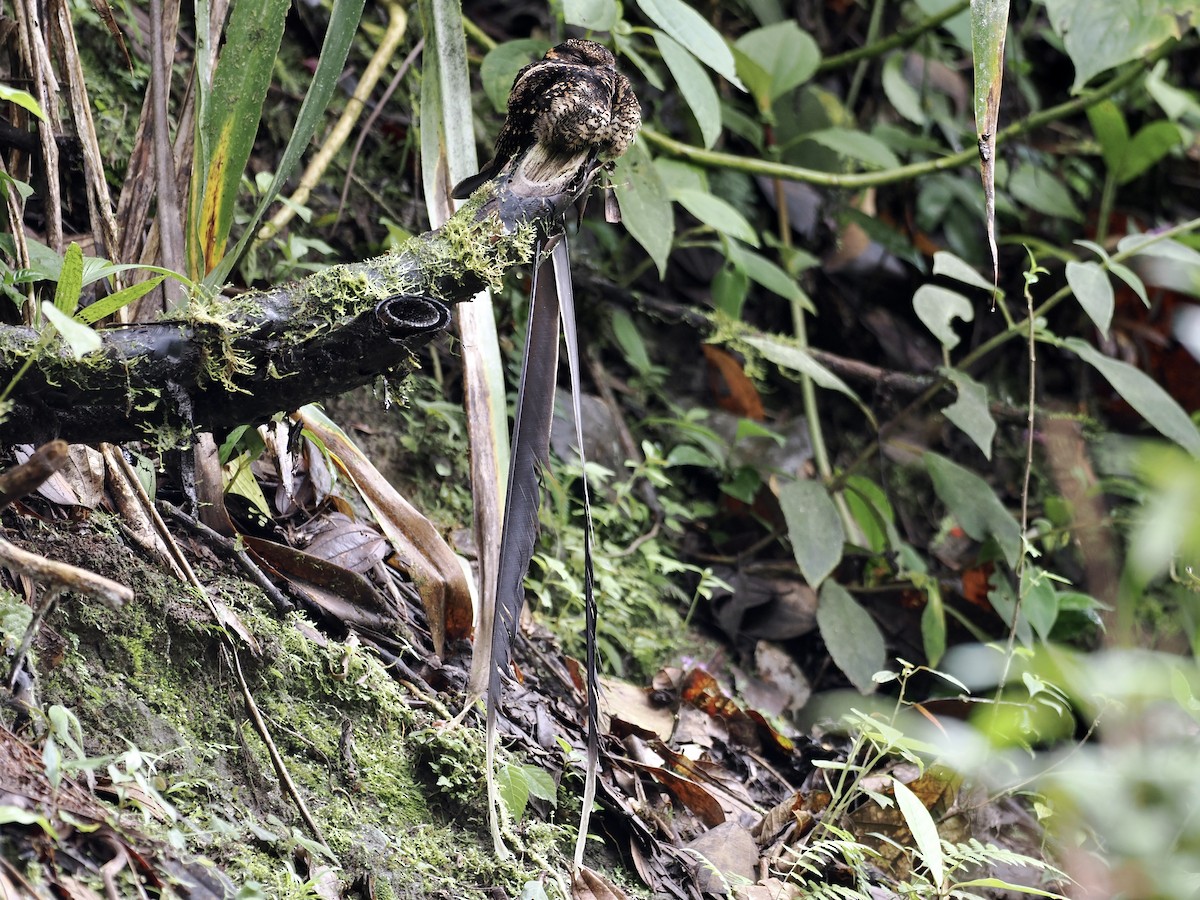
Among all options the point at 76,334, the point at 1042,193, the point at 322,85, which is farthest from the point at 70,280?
the point at 1042,193

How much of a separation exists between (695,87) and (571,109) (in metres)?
0.86

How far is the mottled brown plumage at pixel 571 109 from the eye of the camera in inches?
46.9

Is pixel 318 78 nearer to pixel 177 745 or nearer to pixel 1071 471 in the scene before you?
pixel 177 745

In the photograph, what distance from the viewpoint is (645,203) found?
6.86 ft

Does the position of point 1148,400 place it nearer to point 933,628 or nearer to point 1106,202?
point 933,628

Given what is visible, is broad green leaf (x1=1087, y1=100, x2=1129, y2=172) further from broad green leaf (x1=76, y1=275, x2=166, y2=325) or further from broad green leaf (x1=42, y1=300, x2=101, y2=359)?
broad green leaf (x1=42, y1=300, x2=101, y2=359)

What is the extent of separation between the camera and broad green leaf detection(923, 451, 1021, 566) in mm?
2264

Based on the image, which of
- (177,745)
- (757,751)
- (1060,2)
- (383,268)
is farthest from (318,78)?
(1060,2)

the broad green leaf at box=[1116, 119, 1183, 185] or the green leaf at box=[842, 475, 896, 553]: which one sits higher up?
the broad green leaf at box=[1116, 119, 1183, 185]

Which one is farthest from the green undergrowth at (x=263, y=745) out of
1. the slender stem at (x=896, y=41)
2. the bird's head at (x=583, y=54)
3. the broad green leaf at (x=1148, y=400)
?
the slender stem at (x=896, y=41)

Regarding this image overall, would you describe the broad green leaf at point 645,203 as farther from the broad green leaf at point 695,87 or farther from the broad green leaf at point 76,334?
the broad green leaf at point 76,334

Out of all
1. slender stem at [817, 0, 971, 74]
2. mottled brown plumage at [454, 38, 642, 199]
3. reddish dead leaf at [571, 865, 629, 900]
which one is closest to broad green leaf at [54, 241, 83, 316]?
mottled brown plumage at [454, 38, 642, 199]

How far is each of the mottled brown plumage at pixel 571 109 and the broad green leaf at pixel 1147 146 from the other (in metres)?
2.48

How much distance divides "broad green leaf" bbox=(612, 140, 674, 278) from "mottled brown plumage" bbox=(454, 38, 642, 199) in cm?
76
